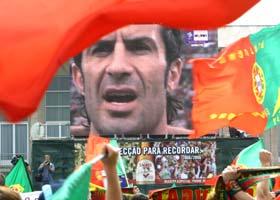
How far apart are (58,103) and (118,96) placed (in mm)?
7329

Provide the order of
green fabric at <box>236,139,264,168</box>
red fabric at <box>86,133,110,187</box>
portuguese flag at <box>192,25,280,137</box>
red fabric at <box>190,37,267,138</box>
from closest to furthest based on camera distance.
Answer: green fabric at <box>236,139,264,168</box> → portuguese flag at <box>192,25,280,137</box> → red fabric at <box>190,37,267,138</box> → red fabric at <box>86,133,110,187</box>

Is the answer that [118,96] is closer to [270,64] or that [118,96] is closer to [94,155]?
[94,155]

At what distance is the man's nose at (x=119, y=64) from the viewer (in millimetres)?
34812

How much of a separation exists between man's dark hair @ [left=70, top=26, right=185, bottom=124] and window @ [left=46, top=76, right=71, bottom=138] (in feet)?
21.5

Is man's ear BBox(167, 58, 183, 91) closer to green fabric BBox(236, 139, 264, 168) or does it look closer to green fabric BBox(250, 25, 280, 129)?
green fabric BBox(250, 25, 280, 129)

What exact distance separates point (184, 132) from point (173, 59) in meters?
2.52

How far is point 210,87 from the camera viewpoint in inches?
424

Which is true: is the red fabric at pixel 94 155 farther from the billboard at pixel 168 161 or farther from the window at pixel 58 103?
the window at pixel 58 103

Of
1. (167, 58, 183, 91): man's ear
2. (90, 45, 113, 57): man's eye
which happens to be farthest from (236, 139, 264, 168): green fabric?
(90, 45, 113, 57): man's eye

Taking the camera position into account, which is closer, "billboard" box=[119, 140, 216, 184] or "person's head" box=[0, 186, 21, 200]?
"person's head" box=[0, 186, 21, 200]

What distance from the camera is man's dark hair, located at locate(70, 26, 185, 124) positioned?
111ft

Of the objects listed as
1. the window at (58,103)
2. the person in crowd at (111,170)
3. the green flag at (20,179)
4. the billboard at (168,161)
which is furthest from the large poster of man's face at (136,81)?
the person in crowd at (111,170)

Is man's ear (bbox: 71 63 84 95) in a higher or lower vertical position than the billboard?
higher

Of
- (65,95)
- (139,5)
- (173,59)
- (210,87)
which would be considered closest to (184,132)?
(173,59)
